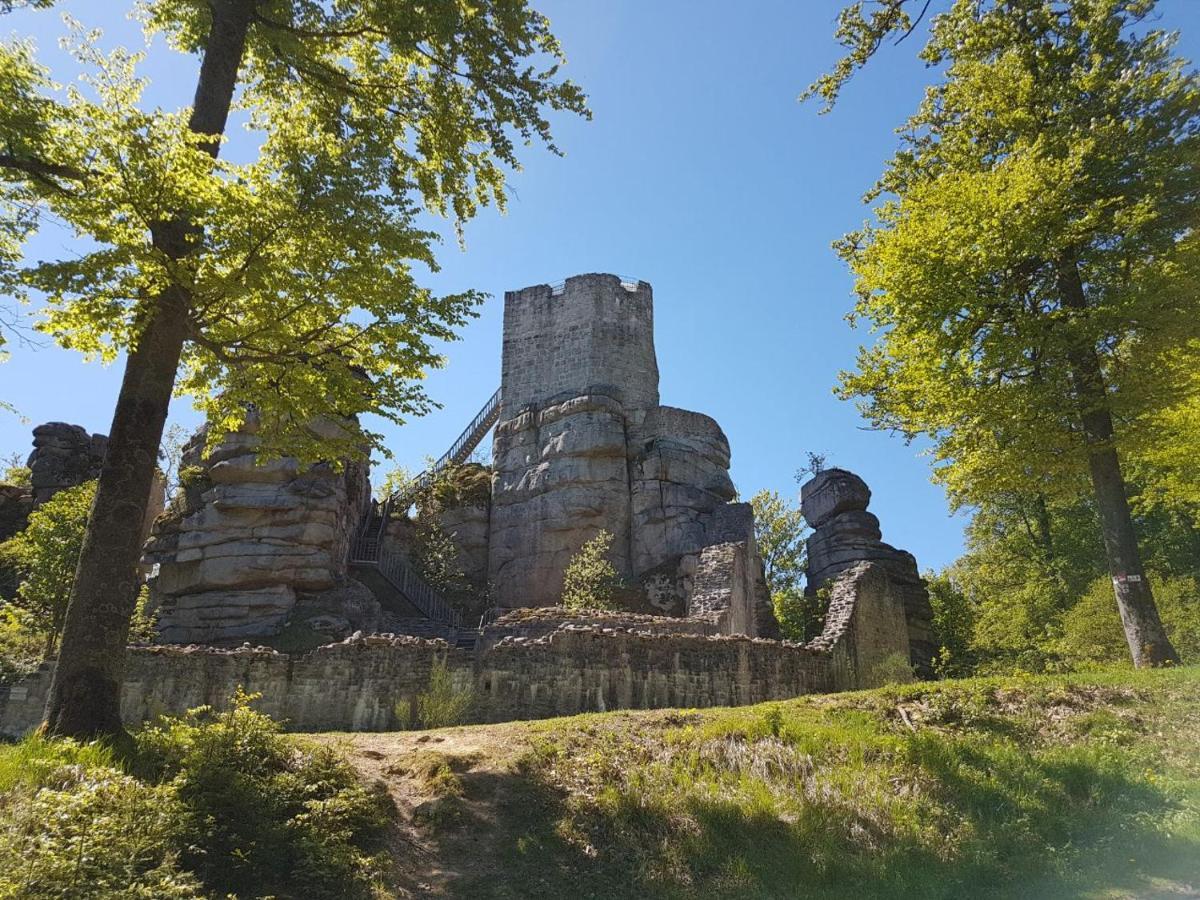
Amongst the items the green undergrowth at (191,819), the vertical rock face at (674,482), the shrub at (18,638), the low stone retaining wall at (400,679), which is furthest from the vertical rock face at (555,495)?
the green undergrowth at (191,819)

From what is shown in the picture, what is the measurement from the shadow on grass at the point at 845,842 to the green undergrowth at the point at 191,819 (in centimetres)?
100

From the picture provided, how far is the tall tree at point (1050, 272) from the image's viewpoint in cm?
1223

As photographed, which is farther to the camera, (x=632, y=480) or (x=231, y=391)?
(x=632, y=480)

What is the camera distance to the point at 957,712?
948 cm

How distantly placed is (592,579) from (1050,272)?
53.6 ft

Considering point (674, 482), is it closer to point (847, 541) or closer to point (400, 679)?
point (847, 541)

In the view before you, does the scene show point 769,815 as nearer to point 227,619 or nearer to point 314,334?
point 314,334

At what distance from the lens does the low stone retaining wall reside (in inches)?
493

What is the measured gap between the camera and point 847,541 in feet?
86.8

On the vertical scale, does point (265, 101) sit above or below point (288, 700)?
above

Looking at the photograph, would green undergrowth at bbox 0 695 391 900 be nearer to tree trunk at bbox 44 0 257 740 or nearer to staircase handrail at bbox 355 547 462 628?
tree trunk at bbox 44 0 257 740

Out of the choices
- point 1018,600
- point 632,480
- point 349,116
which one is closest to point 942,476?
point 349,116

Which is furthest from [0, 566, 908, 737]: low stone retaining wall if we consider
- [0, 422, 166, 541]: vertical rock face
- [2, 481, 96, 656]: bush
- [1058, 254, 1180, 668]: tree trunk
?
[0, 422, 166, 541]: vertical rock face

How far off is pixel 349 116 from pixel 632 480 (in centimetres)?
2035
